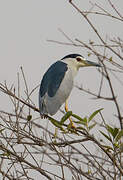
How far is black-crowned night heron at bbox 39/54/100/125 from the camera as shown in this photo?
3990 millimetres

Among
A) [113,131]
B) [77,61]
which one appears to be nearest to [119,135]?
[113,131]

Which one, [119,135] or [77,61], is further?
[77,61]

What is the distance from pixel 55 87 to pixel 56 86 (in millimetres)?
26

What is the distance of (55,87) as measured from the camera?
13.8ft

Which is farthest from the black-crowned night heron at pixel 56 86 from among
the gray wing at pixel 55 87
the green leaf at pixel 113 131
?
the green leaf at pixel 113 131

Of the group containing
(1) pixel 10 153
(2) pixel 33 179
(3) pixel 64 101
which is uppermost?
(3) pixel 64 101

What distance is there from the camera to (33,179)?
8.07 ft

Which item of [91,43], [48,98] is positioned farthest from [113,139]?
[48,98]

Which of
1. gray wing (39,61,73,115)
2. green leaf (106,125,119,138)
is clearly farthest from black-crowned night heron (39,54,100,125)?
green leaf (106,125,119,138)

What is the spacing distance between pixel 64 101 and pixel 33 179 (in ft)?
6.27

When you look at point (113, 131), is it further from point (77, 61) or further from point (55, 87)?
point (77, 61)

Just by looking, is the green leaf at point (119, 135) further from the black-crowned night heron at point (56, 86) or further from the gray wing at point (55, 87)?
the gray wing at point (55, 87)

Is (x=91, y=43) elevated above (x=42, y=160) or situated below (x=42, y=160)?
above

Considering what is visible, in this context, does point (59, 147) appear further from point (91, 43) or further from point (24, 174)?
point (91, 43)
